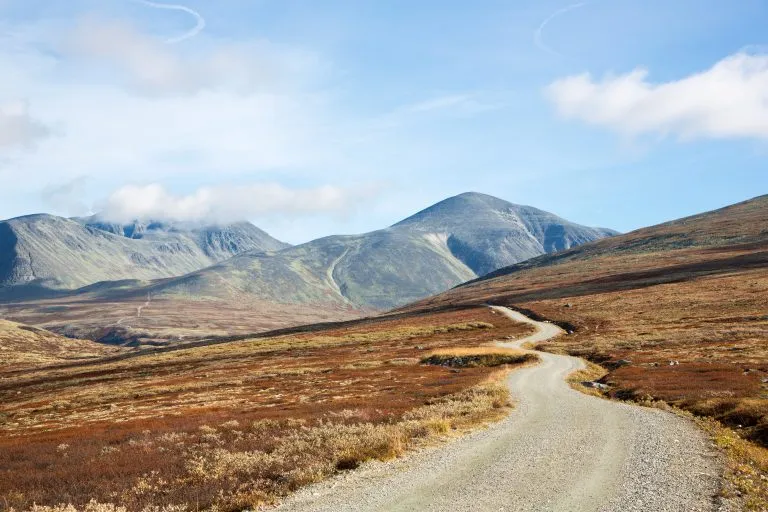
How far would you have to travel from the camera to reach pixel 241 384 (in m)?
68.7

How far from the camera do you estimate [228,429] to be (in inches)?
1224

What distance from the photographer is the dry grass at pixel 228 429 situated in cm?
1807

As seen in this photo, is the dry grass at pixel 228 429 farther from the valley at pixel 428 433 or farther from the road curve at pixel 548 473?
the road curve at pixel 548 473

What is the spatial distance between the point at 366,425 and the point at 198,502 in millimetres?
12596

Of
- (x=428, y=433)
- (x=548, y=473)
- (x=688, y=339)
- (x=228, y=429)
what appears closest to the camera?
(x=548, y=473)

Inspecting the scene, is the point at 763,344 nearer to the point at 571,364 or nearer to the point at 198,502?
the point at 571,364

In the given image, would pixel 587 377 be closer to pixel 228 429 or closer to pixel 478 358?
pixel 478 358

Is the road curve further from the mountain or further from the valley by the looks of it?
the mountain

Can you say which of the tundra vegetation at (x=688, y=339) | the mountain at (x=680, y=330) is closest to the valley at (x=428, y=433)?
the tundra vegetation at (x=688, y=339)

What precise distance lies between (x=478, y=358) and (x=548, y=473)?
170 ft

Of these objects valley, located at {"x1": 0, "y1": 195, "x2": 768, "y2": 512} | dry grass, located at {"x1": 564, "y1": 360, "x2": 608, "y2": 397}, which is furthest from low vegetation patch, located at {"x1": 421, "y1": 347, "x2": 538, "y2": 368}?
dry grass, located at {"x1": 564, "y1": 360, "x2": 608, "y2": 397}

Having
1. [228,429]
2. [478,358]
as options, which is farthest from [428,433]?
[478,358]

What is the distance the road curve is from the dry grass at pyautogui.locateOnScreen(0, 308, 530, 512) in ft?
5.88

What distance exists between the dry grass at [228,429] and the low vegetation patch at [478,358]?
3368 millimetres
